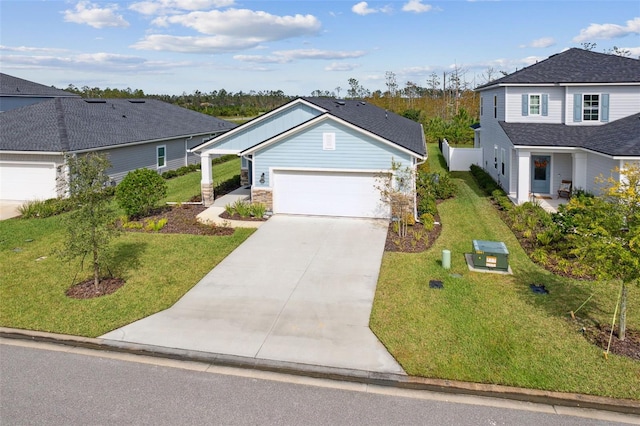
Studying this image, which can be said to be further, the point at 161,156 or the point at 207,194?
the point at 161,156

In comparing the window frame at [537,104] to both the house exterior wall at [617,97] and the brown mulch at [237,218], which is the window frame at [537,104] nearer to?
the house exterior wall at [617,97]

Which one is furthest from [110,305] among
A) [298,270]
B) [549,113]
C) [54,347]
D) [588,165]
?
[549,113]

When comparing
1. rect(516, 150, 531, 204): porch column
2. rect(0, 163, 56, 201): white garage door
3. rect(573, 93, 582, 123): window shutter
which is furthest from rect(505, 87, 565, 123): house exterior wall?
rect(0, 163, 56, 201): white garage door

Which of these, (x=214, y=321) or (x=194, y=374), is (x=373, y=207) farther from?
(x=194, y=374)

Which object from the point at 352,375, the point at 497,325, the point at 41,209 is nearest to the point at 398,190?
the point at 497,325

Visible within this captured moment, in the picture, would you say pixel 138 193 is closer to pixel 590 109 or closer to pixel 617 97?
pixel 590 109

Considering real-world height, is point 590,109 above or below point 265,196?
above
